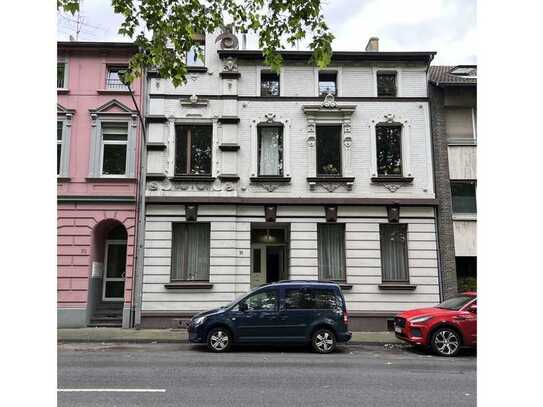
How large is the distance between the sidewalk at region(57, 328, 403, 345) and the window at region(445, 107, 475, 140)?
26.7ft

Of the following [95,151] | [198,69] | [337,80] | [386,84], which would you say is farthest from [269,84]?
[95,151]

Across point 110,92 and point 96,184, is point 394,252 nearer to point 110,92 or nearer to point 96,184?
point 96,184

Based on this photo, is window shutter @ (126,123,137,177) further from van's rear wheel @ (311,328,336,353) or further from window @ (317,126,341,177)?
van's rear wheel @ (311,328,336,353)

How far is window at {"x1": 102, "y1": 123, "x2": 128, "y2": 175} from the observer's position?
55.7 feet

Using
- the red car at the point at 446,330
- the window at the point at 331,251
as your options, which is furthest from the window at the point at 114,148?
the red car at the point at 446,330

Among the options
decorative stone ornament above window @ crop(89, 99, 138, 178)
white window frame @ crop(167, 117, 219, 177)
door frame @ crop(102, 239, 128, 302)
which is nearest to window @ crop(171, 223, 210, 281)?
white window frame @ crop(167, 117, 219, 177)

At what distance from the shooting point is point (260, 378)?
27.5 feet

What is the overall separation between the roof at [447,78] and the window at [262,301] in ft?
35.7

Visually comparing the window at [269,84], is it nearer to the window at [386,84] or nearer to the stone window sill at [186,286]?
the window at [386,84]

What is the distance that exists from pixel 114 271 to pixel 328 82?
11.3 meters

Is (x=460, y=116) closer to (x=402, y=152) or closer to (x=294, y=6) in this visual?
(x=402, y=152)

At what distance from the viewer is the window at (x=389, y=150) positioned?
56.9 ft

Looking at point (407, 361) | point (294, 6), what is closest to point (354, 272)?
point (407, 361)
